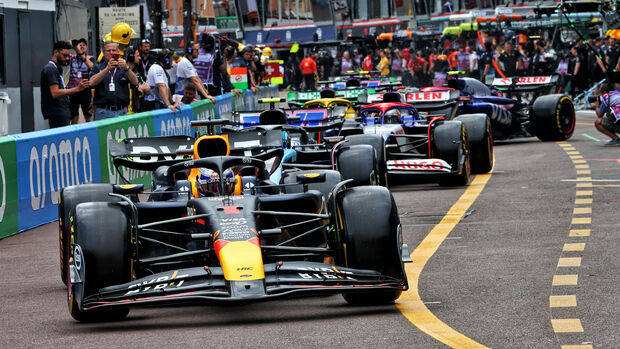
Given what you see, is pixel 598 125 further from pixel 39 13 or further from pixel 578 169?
pixel 39 13

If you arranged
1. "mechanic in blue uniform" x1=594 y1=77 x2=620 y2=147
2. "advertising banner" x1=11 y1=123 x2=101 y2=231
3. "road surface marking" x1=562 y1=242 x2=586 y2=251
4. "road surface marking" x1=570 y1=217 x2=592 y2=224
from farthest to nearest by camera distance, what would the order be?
"mechanic in blue uniform" x1=594 y1=77 x2=620 y2=147, "advertising banner" x1=11 y1=123 x2=101 y2=231, "road surface marking" x1=570 y1=217 x2=592 y2=224, "road surface marking" x1=562 y1=242 x2=586 y2=251

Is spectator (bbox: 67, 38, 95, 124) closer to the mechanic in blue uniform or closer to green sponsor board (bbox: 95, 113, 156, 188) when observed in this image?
green sponsor board (bbox: 95, 113, 156, 188)

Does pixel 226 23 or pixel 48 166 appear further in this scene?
pixel 226 23

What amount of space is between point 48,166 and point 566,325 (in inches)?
332

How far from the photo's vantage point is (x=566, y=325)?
699cm

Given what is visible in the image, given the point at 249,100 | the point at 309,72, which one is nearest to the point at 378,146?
the point at 249,100

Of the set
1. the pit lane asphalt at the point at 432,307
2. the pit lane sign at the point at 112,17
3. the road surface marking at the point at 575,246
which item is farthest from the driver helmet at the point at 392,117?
the road surface marking at the point at 575,246

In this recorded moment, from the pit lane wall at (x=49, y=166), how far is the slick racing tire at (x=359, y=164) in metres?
2.58

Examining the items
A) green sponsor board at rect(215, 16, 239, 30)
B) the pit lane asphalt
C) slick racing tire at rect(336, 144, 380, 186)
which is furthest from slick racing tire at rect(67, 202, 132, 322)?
green sponsor board at rect(215, 16, 239, 30)

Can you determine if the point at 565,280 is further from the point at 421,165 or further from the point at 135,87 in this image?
the point at 135,87

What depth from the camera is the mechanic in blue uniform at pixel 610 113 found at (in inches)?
847

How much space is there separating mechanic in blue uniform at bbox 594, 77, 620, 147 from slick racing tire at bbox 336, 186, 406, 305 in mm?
14298

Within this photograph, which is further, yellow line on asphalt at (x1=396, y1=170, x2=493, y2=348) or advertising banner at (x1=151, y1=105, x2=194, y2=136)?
advertising banner at (x1=151, y1=105, x2=194, y2=136)

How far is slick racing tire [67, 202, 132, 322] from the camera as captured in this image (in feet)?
24.7
